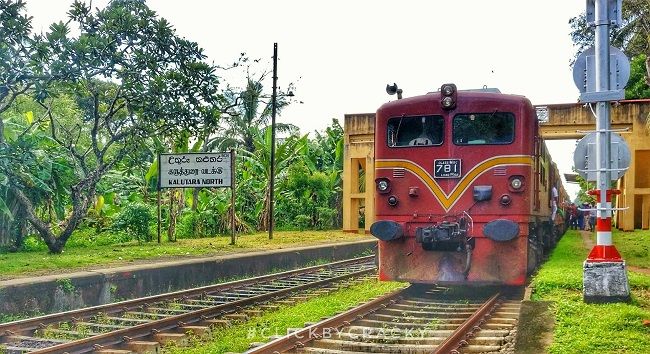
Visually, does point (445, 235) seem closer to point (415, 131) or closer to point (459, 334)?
point (415, 131)

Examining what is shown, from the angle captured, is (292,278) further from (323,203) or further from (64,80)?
(323,203)

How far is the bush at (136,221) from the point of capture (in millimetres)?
18328

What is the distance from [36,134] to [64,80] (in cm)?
450

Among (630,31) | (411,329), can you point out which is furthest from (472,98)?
(630,31)

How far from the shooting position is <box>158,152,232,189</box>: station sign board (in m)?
15.8

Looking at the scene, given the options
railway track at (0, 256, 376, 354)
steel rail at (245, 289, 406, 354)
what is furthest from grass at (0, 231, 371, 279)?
steel rail at (245, 289, 406, 354)

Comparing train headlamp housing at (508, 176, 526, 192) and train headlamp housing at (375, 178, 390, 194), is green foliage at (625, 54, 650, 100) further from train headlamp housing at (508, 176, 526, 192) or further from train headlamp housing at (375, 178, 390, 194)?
train headlamp housing at (375, 178, 390, 194)

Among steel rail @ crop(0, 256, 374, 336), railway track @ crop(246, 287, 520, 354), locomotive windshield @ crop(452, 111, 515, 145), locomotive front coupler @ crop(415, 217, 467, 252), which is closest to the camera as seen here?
railway track @ crop(246, 287, 520, 354)

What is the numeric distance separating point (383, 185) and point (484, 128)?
1.68 metres

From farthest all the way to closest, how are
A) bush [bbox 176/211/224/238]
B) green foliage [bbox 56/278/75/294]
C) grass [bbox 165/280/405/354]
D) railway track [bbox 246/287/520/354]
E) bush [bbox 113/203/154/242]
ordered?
bush [bbox 176/211/224/238]
bush [bbox 113/203/154/242]
green foliage [bbox 56/278/75/294]
grass [bbox 165/280/405/354]
railway track [bbox 246/287/520/354]

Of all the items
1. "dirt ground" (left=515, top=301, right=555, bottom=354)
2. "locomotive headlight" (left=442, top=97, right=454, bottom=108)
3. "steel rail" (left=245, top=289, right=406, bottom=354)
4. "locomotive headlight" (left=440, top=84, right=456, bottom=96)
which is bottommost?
"steel rail" (left=245, top=289, right=406, bottom=354)

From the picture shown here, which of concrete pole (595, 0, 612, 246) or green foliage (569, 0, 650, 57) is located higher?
green foliage (569, 0, 650, 57)

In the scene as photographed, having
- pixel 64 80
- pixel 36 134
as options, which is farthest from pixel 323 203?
pixel 64 80

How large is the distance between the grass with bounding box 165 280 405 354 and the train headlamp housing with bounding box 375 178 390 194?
5.23 ft
